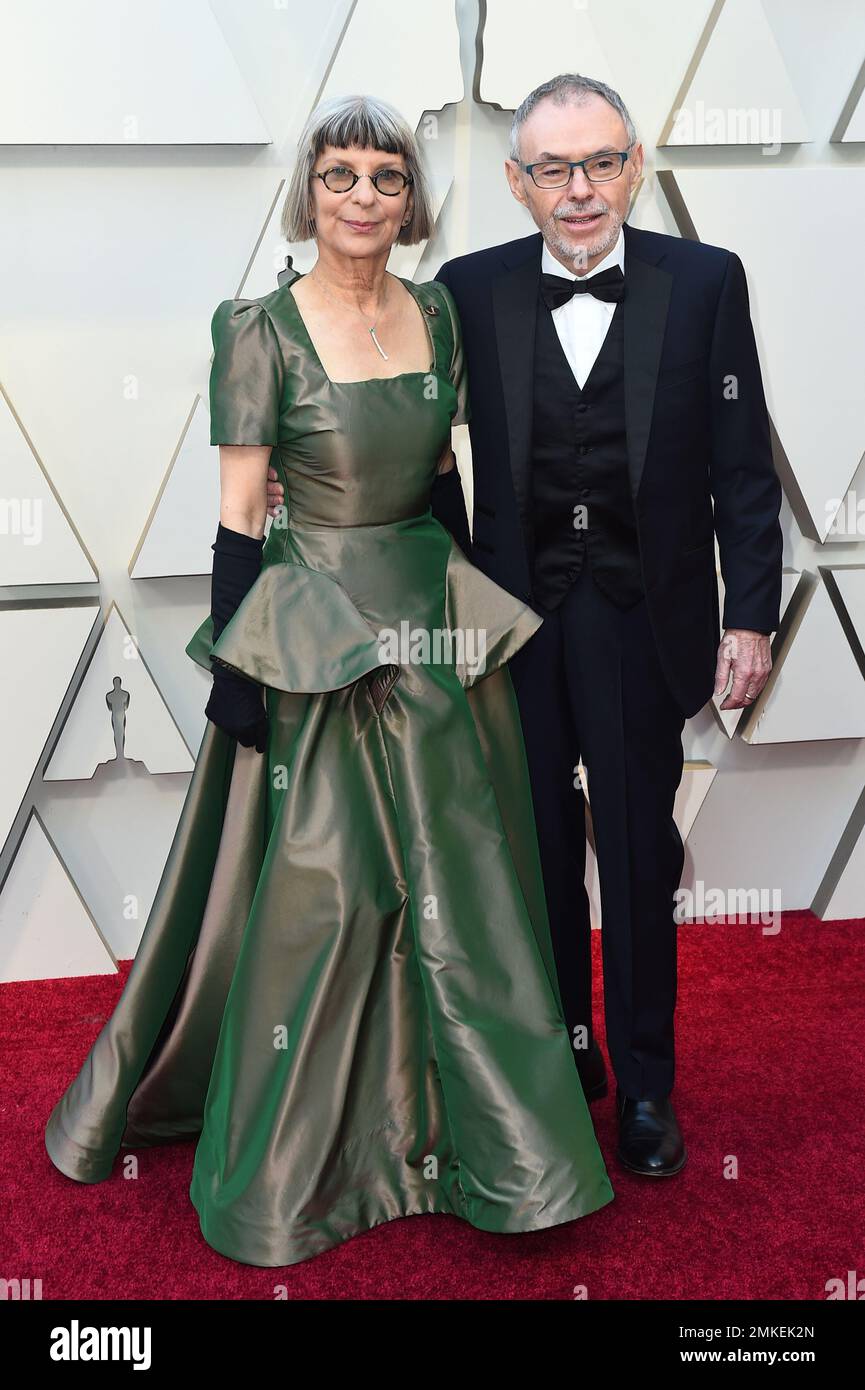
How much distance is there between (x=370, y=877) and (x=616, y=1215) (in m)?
0.68

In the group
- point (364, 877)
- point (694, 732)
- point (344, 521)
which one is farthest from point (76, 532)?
point (694, 732)

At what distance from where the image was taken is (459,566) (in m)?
2.23

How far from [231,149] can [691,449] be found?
1.37 m

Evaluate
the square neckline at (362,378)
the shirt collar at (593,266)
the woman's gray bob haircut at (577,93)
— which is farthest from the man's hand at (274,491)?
the woman's gray bob haircut at (577,93)

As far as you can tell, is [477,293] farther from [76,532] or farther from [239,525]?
[76,532]

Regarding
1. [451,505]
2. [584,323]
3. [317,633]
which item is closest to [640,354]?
[584,323]

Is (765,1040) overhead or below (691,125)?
below

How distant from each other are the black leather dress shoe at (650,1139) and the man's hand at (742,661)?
27.7 inches

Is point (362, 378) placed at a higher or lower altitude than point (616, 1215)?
higher

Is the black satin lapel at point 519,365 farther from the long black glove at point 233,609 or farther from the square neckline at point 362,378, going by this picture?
the long black glove at point 233,609

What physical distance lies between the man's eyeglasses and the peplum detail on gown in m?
0.63

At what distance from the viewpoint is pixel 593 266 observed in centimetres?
217

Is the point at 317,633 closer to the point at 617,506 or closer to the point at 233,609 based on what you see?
the point at 233,609

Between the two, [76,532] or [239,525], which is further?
[76,532]
